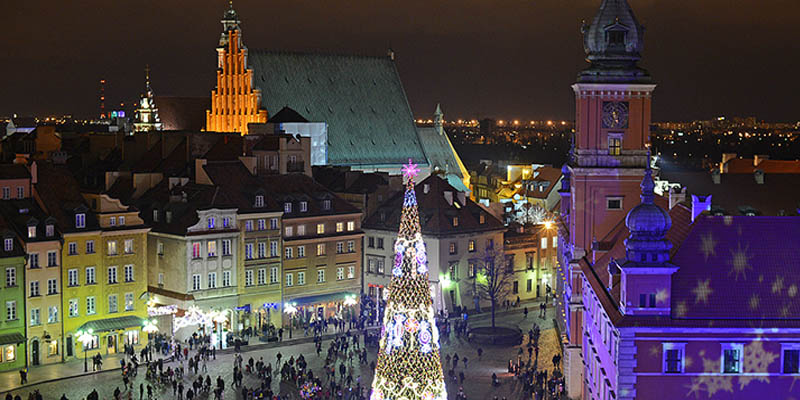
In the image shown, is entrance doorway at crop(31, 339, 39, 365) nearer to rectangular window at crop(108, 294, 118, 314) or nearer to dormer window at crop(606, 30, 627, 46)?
rectangular window at crop(108, 294, 118, 314)

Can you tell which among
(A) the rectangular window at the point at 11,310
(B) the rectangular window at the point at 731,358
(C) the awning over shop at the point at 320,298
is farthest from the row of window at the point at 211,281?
(B) the rectangular window at the point at 731,358

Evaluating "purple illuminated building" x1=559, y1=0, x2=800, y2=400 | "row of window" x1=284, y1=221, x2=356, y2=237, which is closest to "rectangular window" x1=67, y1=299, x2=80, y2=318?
"row of window" x1=284, y1=221, x2=356, y2=237

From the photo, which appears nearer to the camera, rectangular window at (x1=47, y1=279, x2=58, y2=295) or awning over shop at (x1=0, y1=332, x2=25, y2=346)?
awning over shop at (x1=0, y1=332, x2=25, y2=346)

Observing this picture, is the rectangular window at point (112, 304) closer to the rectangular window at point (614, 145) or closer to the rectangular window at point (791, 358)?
the rectangular window at point (614, 145)

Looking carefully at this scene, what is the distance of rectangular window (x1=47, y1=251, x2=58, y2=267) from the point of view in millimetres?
68375

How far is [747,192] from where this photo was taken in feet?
256

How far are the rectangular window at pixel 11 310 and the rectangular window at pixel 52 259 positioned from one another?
10.3ft

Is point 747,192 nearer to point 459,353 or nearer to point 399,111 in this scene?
point 459,353

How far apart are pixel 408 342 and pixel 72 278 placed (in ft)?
104

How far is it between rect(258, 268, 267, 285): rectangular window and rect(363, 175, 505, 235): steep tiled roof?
398 inches

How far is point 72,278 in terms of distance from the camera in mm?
69500

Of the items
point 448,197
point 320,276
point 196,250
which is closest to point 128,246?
point 196,250

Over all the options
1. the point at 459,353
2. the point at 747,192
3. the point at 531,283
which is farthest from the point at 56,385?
the point at 747,192

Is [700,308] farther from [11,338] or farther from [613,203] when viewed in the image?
[11,338]
